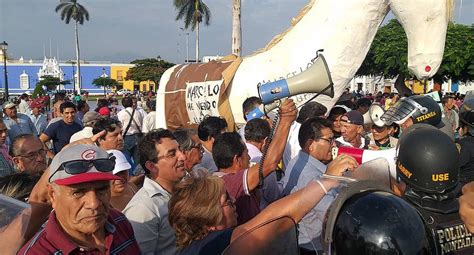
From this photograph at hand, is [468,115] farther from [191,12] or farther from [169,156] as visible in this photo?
[191,12]

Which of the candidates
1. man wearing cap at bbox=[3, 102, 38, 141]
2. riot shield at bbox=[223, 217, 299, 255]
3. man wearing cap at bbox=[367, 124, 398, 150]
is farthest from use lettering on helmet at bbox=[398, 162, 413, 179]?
man wearing cap at bbox=[3, 102, 38, 141]

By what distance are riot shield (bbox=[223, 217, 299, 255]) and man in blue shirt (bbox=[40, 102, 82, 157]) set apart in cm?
584

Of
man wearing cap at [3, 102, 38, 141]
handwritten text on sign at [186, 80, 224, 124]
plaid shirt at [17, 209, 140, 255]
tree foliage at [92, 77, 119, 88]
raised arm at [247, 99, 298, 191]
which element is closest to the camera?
plaid shirt at [17, 209, 140, 255]

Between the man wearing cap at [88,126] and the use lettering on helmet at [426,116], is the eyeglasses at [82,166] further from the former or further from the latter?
the man wearing cap at [88,126]

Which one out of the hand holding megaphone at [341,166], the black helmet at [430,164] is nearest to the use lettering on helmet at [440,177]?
the black helmet at [430,164]

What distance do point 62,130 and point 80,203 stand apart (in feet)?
16.3

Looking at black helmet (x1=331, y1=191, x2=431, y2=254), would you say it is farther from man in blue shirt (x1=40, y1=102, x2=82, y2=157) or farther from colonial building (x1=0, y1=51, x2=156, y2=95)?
colonial building (x1=0, y1=51, x2=156, y2=95)

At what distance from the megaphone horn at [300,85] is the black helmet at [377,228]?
103 inches

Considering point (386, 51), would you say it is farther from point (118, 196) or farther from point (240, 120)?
point (118, 196)

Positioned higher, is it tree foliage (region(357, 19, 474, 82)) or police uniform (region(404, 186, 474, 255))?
tree foliage (region(357, 19, 474, 82))

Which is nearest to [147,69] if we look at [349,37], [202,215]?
[349,37]

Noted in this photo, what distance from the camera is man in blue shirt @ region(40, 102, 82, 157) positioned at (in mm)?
6852

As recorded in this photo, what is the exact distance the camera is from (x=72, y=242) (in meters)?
2.17

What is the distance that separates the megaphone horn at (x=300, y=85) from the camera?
4.00 metres
